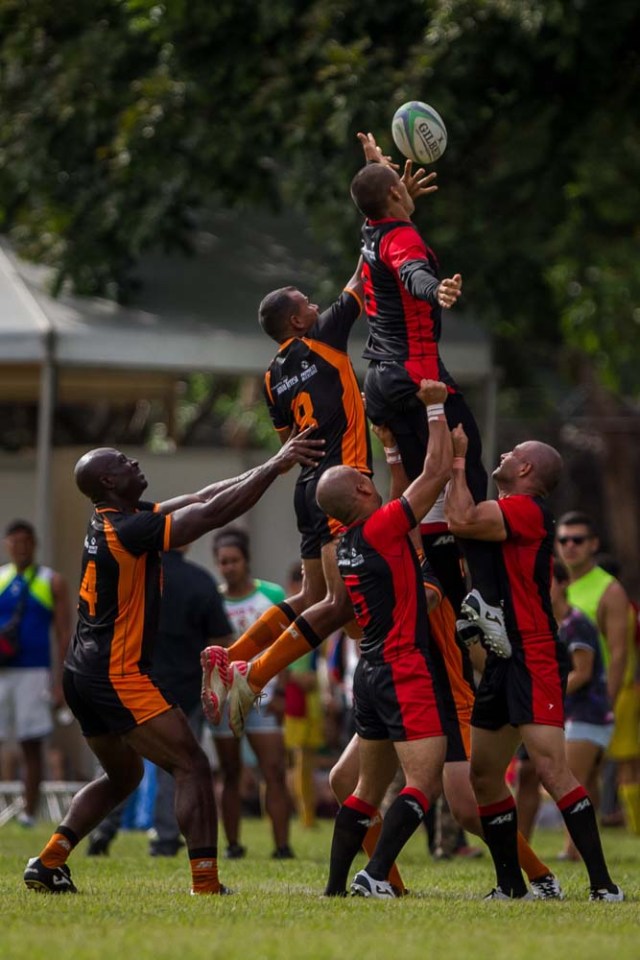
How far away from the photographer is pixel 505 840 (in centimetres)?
942

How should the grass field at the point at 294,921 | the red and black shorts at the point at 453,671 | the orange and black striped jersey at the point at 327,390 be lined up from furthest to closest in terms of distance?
1. the orange and black striped jersey at the point at 327,390
2. the red and black shorts at the point at 453,671
3. the grass field at the point at 294,921

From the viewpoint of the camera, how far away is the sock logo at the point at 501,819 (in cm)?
937

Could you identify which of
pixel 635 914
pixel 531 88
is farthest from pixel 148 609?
pixel 531 88

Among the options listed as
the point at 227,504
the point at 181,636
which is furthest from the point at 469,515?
the point at 181,636

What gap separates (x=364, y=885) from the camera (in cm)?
911

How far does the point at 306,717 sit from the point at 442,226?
497 cm

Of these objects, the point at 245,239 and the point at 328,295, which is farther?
the point at 245,239

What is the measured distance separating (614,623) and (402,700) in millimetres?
5807

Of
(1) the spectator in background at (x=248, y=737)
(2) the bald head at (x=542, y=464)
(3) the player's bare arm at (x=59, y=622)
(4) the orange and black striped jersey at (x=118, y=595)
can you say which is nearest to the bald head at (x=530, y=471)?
(2) the bald head at (x=542, y=464)

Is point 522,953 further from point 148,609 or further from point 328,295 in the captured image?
point 328,295

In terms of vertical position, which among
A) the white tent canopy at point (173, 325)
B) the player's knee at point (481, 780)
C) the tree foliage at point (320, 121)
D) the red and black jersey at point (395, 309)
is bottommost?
the player's knee at point (481, 780)

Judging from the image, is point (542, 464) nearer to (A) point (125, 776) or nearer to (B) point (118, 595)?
(B) point (118, 595)

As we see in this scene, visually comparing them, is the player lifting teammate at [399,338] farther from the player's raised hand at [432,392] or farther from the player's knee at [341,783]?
the player's knee at [341,783]

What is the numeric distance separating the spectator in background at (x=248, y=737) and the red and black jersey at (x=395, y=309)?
161 inches
